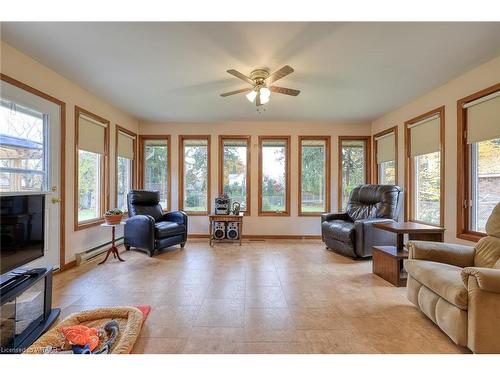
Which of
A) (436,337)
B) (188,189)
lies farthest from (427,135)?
(188,189)

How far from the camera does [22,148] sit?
2.55 meters

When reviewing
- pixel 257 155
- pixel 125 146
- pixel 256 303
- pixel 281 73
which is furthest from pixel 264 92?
pixel 125 146

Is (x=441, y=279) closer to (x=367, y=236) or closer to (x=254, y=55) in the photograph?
(x=367, y=236)

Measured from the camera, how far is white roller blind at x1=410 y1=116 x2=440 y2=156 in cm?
339

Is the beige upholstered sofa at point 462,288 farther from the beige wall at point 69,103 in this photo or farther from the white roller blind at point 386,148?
the beige wall at point 69,103

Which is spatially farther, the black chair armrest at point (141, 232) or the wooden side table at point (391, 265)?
the black chair armrest at point (141, 232)

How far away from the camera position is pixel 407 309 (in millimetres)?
2107

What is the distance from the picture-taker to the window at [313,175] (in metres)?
5.11

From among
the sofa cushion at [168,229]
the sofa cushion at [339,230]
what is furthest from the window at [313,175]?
the sofa cushion at [168,229]

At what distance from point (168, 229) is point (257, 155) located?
2.35m

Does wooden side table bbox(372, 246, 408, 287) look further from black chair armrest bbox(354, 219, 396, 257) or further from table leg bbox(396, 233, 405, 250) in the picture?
black chair armrest bbox(354, 219, 396, 257)

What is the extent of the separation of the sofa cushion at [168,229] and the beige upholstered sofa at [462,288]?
325 cm

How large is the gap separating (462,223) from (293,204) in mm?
2742

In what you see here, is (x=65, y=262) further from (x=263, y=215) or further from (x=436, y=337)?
(x=436, y=337)
